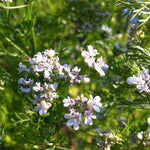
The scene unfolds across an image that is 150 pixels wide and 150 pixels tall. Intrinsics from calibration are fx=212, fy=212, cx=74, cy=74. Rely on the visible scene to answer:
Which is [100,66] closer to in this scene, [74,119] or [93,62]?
[93,62]

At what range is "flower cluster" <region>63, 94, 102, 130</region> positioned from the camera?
0.93 meters

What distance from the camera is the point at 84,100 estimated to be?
94cm

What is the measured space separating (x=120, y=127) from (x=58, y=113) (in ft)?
1.16

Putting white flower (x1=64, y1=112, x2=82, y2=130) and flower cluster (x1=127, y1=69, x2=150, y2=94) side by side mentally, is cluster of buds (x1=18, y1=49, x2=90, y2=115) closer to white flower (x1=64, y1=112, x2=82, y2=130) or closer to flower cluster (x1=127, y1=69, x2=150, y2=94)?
white flower (x1=64, y1=112, x2=82, y2=130)

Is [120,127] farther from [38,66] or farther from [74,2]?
[74,2]

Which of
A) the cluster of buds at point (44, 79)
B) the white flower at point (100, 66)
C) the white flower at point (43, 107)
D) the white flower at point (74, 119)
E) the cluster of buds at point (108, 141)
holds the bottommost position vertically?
the cluster of buds at point (108, 141)

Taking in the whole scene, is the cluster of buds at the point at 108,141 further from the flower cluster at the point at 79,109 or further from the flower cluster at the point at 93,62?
the flower cluster at the point at 93,62

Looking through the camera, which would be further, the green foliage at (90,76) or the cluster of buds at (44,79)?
the green foliage at (90,76)

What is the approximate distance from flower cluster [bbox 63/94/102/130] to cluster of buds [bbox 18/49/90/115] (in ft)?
0.25

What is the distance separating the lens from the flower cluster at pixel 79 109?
927 mm

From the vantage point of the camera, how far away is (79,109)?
0.95 metres

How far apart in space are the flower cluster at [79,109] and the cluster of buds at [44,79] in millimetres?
77

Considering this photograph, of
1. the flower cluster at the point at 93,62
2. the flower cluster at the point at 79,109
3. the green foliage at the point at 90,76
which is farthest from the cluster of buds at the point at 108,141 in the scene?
the flower cluster at the point at 93,62

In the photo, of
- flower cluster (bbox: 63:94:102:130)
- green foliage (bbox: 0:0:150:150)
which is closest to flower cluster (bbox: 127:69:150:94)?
green foliage (bbox: 0:0:150:150)
